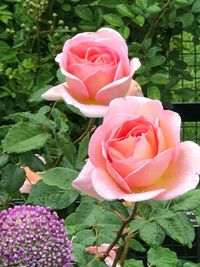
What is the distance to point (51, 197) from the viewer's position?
48.3 inches

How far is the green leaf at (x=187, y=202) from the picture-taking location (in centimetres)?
114

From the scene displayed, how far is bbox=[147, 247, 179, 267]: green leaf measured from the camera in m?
1.33

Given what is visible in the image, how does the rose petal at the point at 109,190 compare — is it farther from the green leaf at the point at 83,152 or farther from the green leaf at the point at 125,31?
the green leaf at the point at 125,31

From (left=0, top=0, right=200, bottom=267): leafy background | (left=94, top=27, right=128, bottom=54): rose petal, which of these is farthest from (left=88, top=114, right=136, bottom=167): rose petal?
(left=0, top=0, right=200, bottom=267): leafy background

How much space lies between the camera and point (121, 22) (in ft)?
7.67

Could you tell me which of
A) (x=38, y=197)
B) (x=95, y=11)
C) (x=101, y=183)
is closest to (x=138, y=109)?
(x=101, y=183)

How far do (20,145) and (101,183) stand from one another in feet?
1.08

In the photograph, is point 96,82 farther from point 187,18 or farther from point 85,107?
point 187,18

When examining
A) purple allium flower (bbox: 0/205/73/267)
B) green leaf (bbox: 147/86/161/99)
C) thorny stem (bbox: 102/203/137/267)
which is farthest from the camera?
green leaf (bbox: 147/86/161/99)

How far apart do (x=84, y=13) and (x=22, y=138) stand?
1.21 meters

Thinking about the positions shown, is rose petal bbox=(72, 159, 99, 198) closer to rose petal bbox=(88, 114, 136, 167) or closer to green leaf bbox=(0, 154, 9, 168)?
rose petal bbox=(88, 114, 136, 167)

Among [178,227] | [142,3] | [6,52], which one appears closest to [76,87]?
[178,227]

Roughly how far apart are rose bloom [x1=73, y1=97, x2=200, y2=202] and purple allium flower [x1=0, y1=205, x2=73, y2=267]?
0.25 ft

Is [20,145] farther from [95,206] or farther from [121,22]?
[121,22]
